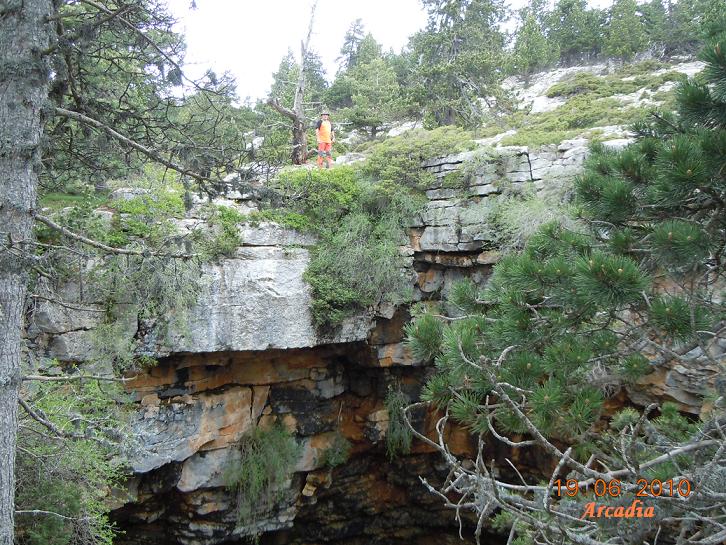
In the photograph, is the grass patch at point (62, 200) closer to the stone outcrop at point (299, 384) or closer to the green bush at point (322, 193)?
the stone outcrop at point (299, 384)

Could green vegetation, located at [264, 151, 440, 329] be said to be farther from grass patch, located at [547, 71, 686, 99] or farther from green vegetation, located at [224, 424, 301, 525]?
grass patch, located at [547, 71, 686, 99]

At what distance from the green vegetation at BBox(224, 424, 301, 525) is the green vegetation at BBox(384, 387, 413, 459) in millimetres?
1641

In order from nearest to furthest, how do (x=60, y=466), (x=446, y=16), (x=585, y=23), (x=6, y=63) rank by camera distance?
(x=6, y=63)
(x=60, y=466)
(x=446, y=16)
(x=585, y=23)

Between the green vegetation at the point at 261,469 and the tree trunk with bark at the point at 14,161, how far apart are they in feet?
15.9

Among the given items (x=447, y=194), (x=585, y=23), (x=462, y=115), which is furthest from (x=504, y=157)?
(x=585, y=23)

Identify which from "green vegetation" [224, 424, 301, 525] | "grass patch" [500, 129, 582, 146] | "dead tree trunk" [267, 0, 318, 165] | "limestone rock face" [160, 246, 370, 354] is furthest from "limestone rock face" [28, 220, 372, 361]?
"grass patch" [500, 129, 582, 146]

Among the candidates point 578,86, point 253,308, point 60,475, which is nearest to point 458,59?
point 578,86

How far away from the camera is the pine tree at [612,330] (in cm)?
230

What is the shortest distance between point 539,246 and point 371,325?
200 inches

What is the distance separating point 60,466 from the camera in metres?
4.63

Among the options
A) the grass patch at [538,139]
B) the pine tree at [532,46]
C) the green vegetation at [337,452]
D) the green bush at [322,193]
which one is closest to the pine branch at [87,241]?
the green bush at [322,193]

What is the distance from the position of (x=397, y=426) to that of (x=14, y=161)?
22.9ft

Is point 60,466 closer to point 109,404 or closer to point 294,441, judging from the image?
point 109,404

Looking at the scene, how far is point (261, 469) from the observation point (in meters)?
7.90
